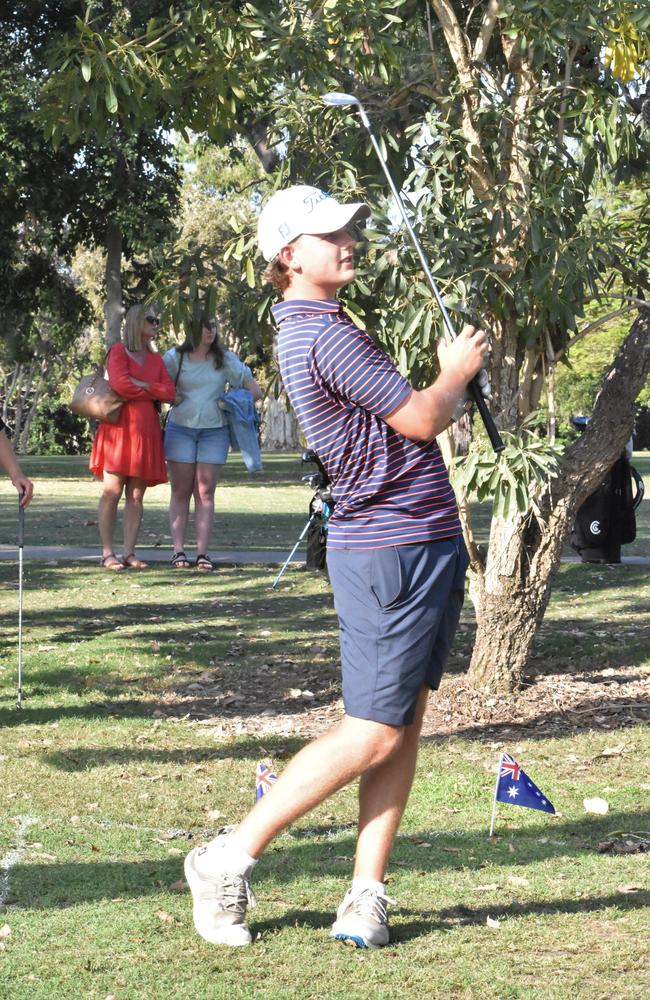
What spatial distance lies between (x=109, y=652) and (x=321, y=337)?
509 centimetres

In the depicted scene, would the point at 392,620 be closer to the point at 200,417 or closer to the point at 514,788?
the point at 514,788

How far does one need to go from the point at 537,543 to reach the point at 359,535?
3.57 meters

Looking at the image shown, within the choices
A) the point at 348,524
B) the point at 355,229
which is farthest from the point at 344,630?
the point at 355,229

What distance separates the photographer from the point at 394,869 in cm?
480

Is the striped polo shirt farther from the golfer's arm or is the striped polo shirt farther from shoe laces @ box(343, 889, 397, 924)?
shoe laces @ box(343, 889, 397, 924)

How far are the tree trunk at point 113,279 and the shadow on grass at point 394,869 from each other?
2267 centimetres

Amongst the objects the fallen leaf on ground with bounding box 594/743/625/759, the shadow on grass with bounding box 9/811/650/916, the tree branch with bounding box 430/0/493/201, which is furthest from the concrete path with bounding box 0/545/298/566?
the shadow on grass with bounding box 9/811/650/916

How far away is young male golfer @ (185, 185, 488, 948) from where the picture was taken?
3910mm

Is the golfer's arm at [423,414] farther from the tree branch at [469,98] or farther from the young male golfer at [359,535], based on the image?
the tree branch at [469,98]

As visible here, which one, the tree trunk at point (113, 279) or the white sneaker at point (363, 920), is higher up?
the tree trunk at point (113, 279)

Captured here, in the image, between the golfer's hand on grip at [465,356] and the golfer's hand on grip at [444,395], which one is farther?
the golfer's hand on grip at [465,356]

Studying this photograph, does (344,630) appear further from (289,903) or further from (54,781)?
(54,781)

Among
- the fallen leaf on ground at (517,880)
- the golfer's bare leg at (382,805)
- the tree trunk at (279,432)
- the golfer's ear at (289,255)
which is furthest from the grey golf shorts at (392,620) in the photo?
the tree trunk at (279,432)

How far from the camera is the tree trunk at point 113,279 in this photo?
28.0m
